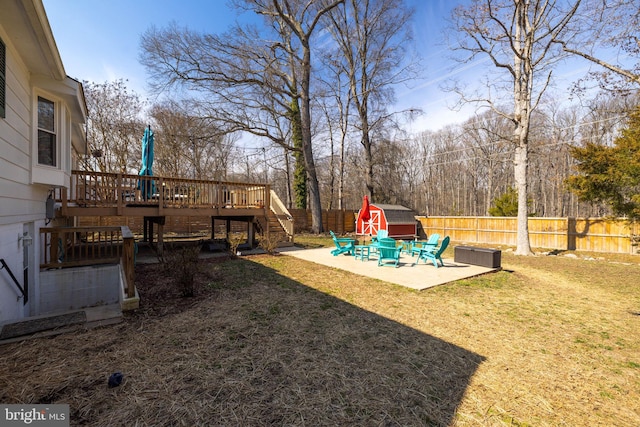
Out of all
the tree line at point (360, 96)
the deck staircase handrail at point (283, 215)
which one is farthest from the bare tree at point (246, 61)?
the deck staircase handrail at point (283, 215)

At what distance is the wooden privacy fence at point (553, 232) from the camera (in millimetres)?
12203

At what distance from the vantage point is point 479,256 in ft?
29.1

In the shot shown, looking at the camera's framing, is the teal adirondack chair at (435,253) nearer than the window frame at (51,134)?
No

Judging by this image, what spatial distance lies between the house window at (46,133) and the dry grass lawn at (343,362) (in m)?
3.17

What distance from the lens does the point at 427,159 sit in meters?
34.2

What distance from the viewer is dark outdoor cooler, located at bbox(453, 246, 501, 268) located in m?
8.48

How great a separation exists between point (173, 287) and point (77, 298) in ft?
5.99

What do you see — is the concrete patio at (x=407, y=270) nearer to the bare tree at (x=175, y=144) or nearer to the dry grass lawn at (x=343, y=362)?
the dry grass lawn at (x=343, y=362)

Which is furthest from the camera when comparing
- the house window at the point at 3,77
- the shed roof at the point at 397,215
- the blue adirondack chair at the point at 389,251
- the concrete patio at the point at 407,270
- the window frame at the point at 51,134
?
the shed roof at the point at 397,215

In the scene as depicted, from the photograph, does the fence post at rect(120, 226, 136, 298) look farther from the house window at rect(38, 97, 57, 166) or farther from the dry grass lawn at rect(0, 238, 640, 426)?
the house window at rect(38, 97, 57, 166)

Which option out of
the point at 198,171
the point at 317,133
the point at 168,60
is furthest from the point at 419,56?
the point at 198,171

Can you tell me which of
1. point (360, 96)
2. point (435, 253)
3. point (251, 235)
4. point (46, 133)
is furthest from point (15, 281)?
point (360, 96)

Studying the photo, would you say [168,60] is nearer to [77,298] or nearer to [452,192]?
[77,298]

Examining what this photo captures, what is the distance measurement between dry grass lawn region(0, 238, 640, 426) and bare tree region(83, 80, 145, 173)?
58.9ft
